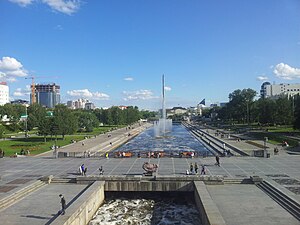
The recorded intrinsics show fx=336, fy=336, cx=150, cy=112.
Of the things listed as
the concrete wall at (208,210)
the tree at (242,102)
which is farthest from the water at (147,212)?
the tree at (242,102)

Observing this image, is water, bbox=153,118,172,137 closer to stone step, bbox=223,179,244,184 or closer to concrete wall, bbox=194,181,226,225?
stone step, bbox=223,179,244,184

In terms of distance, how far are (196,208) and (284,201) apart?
20.6ft

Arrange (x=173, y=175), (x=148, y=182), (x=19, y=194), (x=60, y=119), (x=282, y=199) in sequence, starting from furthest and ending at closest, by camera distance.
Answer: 1. (x=60, y=119)
2. (x=173, y=175)
3. (x=148, y=182)
4. (x=19, y=194)
5. (x=282, y=199)

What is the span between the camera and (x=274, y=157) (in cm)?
3931

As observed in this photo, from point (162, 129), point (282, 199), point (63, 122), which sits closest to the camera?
point (282, 199)

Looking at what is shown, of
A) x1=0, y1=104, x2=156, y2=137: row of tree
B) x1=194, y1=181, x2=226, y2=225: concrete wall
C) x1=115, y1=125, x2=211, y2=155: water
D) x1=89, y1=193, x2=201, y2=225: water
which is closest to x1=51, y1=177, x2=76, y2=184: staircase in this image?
x1=89, y1=193, x2=201, y2=225: water

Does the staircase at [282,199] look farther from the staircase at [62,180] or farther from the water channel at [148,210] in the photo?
the staircase at [62,180]

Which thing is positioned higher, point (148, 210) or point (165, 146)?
point (165, 146)

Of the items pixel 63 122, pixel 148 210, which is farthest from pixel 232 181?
pixel 63 122

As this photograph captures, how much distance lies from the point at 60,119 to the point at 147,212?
151ft

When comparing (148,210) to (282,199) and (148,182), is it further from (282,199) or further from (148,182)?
(282,199)

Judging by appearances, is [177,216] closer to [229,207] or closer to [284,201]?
[229,207]

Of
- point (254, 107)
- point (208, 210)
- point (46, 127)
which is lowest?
point (208, 210)

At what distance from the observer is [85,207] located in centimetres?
2095
